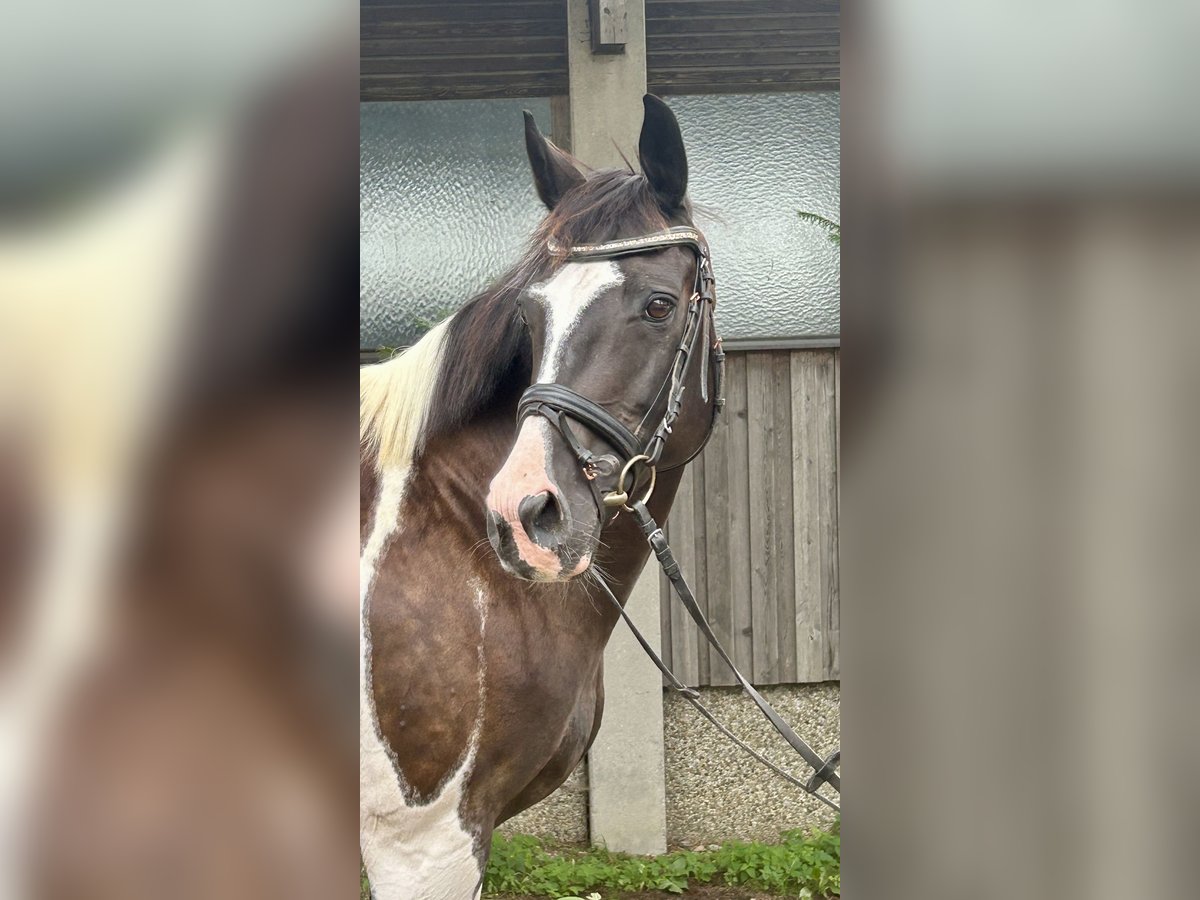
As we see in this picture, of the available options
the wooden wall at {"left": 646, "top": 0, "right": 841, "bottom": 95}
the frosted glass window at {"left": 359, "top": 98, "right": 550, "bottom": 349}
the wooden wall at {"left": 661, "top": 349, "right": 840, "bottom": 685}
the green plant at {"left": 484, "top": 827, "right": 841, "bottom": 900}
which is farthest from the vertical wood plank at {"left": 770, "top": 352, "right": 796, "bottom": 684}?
the frosted glass window at {"left": 359, "top": 98, "right": 550, "bottom": 349}

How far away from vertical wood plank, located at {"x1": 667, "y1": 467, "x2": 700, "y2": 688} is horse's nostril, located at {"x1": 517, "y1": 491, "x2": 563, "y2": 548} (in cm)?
112

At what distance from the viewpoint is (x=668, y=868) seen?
2.17 metres

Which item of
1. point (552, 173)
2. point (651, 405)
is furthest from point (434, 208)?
point (651, 405)

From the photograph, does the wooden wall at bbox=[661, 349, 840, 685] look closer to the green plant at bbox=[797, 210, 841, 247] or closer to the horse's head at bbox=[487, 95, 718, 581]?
the green plant at bbox=[797, 210, 841, 247]

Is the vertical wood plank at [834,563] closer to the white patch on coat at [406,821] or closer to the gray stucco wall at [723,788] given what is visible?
the gray stucco wall at [723,788]

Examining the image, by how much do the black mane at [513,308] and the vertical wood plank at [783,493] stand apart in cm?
104

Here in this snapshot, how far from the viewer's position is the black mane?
129 centimetres

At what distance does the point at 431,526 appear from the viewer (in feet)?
4.52

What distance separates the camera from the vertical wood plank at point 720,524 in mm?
2309
